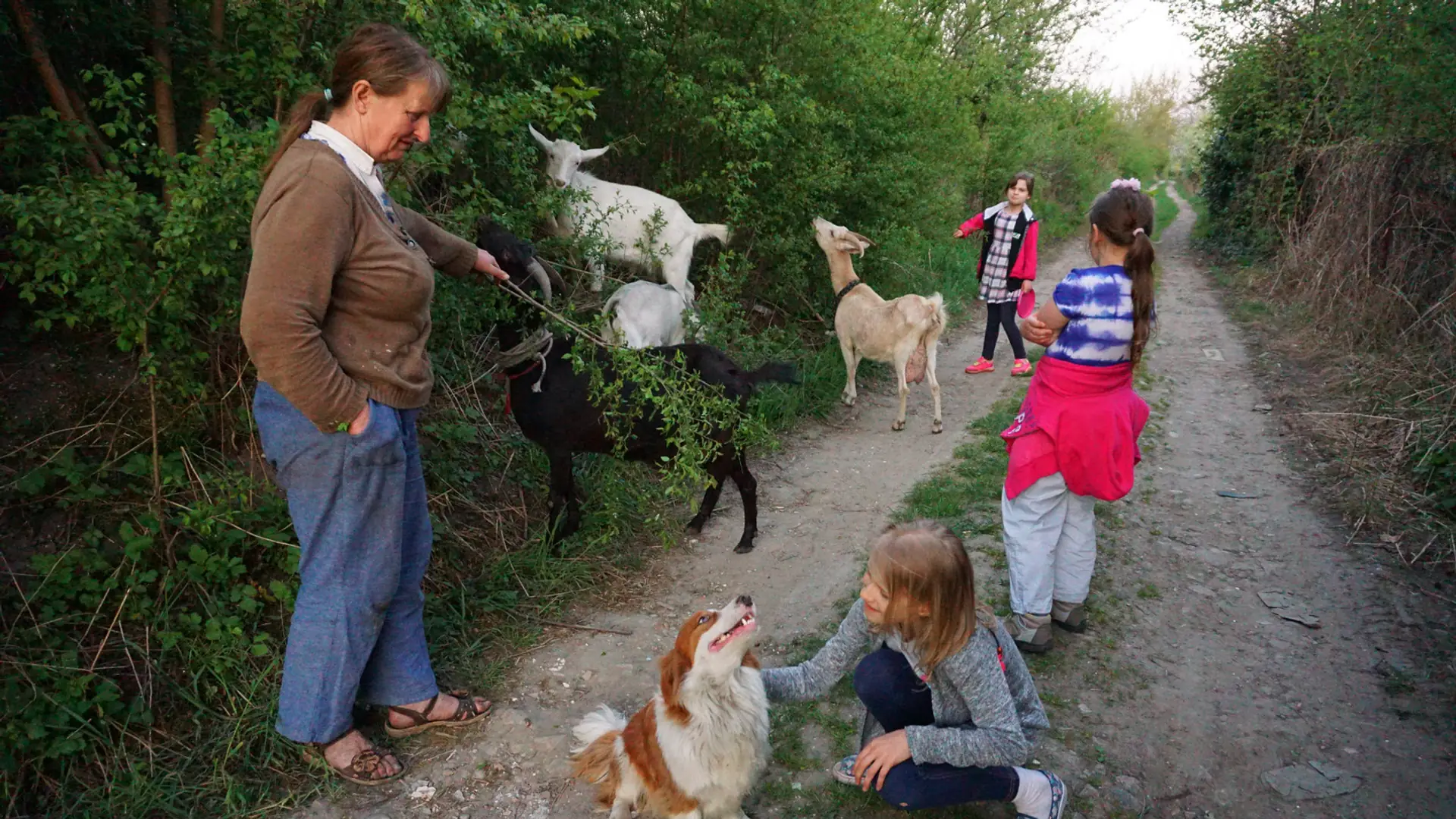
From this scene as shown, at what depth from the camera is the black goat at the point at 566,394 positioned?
386 centimetres

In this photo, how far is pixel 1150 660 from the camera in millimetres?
3438

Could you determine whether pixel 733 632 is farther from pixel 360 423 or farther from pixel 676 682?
pixel 360 423

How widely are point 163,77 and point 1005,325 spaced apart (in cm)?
705

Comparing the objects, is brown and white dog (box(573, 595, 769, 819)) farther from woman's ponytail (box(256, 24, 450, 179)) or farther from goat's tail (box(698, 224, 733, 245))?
goat's tail (box(698, 224, 733, 245))

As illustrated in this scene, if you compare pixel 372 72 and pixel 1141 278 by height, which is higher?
pixel 372 72

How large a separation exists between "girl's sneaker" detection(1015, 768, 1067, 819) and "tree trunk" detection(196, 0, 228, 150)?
378 cm

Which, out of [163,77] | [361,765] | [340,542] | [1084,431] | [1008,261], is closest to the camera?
[340,542]

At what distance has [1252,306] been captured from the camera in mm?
10719

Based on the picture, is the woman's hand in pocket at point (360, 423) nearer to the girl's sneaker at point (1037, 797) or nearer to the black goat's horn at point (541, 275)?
the black goat's horn at point (541, 275)

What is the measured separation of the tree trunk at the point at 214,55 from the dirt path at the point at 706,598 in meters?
2.59

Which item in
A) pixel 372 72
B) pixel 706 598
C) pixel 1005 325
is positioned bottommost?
pixel 706 598

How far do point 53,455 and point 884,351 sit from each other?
17.5 feet

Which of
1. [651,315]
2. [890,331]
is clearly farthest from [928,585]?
[890,331]

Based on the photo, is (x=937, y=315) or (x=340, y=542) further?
(x=937, y=315)
